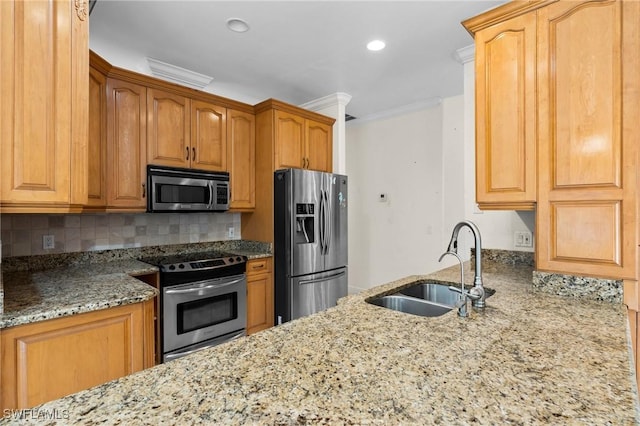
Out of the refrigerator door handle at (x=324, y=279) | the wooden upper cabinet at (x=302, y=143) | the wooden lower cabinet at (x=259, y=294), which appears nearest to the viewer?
the wooden lower cabinet at (x=259, y=294)

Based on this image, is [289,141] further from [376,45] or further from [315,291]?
[315,291]

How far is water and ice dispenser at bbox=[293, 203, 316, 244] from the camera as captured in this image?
3041mm

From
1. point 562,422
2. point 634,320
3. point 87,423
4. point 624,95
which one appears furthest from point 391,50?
point 87,423

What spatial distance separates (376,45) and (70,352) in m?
2.74

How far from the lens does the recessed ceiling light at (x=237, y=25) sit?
221 centimetres

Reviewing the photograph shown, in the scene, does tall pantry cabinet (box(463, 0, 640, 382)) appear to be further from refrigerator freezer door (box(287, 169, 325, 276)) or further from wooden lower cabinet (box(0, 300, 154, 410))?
wooden lower cabinet (box(0, 300, 154, 410))

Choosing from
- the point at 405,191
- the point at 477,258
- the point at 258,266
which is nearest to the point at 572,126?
the point at 477,258

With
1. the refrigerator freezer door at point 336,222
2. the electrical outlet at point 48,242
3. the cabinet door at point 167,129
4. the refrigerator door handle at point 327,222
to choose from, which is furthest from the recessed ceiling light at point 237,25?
the electrical outlet at point 48,242

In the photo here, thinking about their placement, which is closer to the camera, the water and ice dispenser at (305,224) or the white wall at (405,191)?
the water and ice dispenser at (305,224)

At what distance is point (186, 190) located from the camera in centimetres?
273

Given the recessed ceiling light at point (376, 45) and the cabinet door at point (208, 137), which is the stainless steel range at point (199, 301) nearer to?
the cabinet door at point (208, 137)

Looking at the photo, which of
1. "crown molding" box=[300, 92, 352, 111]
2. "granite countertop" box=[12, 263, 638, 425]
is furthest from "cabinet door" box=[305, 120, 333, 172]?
"granite countertop" box=[12, 263, 638, 425]

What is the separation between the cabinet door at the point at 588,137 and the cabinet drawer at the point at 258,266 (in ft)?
7.27

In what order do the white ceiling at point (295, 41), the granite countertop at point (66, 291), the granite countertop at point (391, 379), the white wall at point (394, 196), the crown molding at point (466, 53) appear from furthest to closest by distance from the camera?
the white wall at point (394, 196) → the crown molding at point (466, 53) → the white ceiling at point (295, 41) → the granite countertop at point (66, 291) → the granite countertop at point (391, 379)
